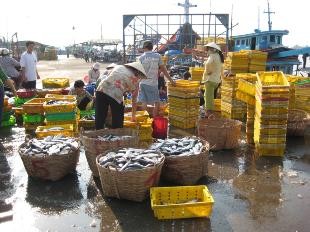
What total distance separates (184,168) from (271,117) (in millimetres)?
2322

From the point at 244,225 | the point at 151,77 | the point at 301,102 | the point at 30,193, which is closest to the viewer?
the point at 244,225

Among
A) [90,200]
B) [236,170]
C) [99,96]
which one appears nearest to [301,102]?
[236,170]

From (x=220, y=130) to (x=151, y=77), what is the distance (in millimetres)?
2304

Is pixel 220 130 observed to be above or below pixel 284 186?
above

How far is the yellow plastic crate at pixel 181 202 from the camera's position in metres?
4.64

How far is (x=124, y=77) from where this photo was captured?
6465 millimetres

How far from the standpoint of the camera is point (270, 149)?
23.6 ft

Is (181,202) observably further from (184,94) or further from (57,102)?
(57,102)

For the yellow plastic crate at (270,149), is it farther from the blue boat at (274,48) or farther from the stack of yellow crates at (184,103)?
the blue boat at (274,48)

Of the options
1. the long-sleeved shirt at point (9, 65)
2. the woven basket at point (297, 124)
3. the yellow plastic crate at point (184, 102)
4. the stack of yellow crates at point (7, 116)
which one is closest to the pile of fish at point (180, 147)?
the yellow plastic crate at point (184, 102)

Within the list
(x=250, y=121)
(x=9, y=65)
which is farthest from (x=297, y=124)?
(x=9, y=65)

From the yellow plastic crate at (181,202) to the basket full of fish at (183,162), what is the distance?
64 cm

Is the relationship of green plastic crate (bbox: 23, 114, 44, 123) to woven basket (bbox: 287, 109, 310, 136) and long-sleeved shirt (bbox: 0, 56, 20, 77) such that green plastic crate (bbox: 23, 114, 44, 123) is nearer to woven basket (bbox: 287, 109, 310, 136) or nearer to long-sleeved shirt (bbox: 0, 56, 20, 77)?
long-sleeved shirt (bbox: 0, 56, 20, 77)

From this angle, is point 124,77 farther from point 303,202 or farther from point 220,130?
point 303,202
